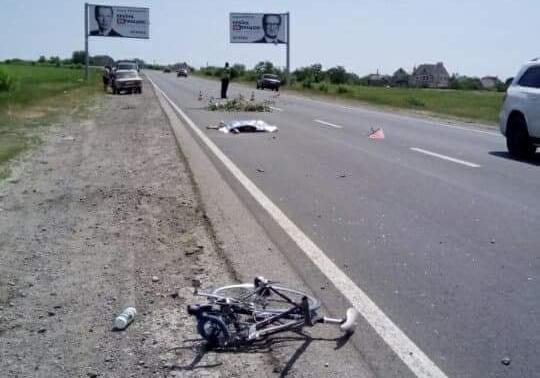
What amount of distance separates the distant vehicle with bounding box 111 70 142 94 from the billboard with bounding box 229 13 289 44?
24.7 m

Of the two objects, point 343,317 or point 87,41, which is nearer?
point 343,317

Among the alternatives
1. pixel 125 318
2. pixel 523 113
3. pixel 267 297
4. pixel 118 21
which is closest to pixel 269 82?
pixel 118 21

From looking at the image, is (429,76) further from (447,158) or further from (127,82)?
(447,158)

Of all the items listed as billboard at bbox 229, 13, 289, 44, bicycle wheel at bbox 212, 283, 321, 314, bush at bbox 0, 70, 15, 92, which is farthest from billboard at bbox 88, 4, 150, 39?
bicycle wheel at bbox 212, 283, 321, 314

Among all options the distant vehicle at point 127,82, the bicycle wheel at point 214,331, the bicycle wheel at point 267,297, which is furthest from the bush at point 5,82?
the bicycle wheel at point 214,331

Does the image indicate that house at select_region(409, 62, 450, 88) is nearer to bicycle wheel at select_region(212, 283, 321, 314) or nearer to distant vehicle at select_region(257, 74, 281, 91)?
distant vehicle at select_region(257, 74, 281, 91)

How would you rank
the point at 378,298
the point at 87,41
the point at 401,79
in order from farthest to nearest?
the point at 401,79, the point at 87,41, the point at 378,298

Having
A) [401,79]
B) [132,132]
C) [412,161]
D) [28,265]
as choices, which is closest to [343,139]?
[412,161]

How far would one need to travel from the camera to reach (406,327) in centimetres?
482

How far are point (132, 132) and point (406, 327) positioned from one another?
15.6 meters

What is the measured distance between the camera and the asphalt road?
475cm

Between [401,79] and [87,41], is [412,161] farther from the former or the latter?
[401,79]

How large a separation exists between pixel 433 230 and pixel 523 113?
→ 298 inches

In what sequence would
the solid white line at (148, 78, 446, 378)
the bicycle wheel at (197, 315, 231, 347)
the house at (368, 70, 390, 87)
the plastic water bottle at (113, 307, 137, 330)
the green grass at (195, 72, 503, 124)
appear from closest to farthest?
1. the solid white line at (148, 78, 446, 378)
2. the bicycle wheel at (197, 315, 231, 347)
3. the plastic water bottle at (113, 307, 137, 330)
4. the green grass at (195, 72, 503, 124)
5. the house at (368, 70, 390, 87)
